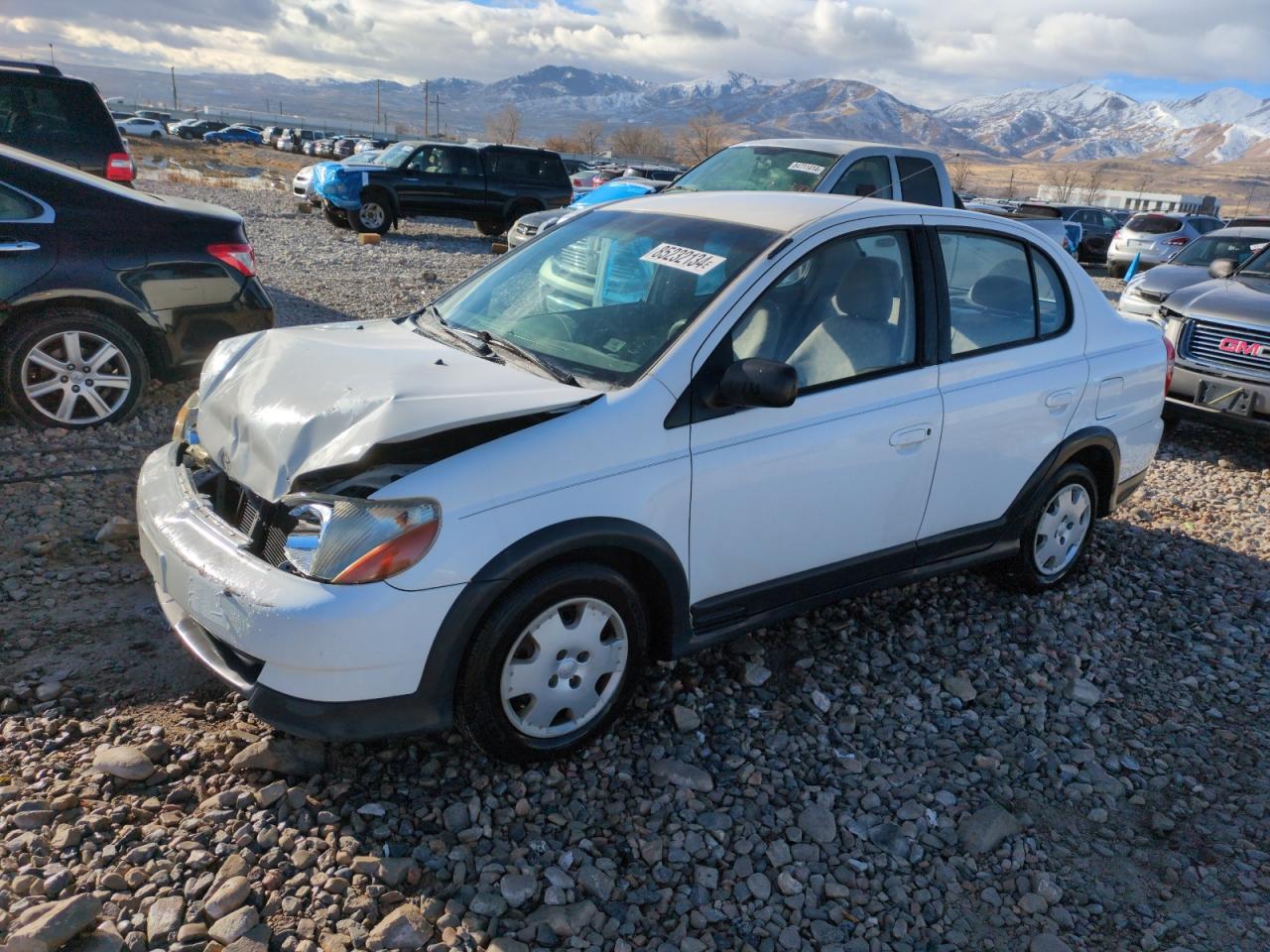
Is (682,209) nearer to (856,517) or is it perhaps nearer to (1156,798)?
(856,517)

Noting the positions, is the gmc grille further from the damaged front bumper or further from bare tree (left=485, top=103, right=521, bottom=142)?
bare tree (left=485, top=103, right=521, bottom=142)

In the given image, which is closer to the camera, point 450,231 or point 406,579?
point 406,579

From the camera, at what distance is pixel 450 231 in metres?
19.9

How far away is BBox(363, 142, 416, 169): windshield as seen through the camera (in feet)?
58.6

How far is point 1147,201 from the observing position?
9194cm

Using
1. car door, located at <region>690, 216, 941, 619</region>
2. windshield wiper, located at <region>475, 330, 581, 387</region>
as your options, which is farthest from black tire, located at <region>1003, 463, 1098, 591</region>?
windshield wiper, located at <region>475, 330, 581, 387</region>

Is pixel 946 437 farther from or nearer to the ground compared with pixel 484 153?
nearer to the ground

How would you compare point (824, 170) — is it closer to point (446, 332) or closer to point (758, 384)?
point (446, 332)

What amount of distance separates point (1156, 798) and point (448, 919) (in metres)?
2.46

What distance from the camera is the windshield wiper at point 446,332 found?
3.49 metres

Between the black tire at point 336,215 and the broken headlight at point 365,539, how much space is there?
15990mm

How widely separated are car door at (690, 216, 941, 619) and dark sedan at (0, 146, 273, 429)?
390cm

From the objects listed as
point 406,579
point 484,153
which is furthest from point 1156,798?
point 484,153

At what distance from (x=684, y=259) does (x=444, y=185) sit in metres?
15.8
